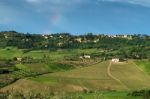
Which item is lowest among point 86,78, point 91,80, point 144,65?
point 91,80

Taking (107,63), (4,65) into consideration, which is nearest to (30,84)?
(4,65)

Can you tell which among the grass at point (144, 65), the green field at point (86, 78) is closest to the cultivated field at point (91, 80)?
the green field at point (86, 78)

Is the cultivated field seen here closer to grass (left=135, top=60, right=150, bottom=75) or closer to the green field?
the green field

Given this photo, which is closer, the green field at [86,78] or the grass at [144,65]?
the green field at [86,78]

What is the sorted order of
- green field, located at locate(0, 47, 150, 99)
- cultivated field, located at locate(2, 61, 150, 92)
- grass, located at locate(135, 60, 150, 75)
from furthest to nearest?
grass, located at locate(135, 60, 150, 75), cultivated field, located at locate(2, 61, 150, 92), green field, located at locate(0, 47, 150, 99)

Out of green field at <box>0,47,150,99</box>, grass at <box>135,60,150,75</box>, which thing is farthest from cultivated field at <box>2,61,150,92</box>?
grass at <box>135,60,150,75</box>

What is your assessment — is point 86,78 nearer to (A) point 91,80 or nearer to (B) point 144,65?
(A) point 91,80

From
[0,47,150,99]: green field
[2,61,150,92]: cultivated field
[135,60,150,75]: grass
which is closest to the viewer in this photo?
[0,47,150,99]: green field

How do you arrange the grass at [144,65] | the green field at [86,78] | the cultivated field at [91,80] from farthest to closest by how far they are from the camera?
the grass at [144,65], the cultivated field at [91,80], the green field at [86,78]

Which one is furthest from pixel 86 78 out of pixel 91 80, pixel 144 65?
pixel 144 65

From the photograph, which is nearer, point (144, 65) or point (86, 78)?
point (86, 78)

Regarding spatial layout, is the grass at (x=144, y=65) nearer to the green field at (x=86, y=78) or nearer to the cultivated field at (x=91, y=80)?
the green field at (x=86, y=78)

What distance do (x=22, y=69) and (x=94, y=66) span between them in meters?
32.1

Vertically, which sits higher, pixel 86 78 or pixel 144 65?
pixel 144 65
